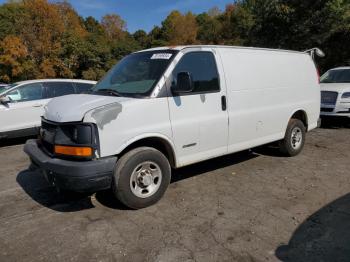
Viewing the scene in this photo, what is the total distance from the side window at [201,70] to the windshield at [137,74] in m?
0.19

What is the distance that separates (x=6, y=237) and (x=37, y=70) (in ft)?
120

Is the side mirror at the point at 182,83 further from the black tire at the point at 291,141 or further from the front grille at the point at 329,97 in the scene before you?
the front grille at the point at 329,97

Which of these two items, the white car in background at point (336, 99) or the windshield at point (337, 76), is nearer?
the white car in background at point (336, 99)

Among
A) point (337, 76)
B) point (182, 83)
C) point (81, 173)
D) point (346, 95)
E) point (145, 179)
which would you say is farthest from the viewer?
point (337, 76)

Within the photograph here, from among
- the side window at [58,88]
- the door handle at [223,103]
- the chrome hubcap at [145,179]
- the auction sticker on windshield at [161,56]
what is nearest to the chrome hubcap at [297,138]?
the door handle at [223,103]

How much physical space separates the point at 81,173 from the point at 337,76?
→ 9.57 metres

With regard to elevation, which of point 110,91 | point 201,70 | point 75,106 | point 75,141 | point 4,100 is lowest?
point 75,141

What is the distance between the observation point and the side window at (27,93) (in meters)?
8.61

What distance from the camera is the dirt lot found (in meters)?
3.47

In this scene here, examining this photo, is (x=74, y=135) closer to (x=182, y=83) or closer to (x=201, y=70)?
(x=182, y=83)

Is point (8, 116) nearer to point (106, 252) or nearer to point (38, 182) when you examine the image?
point (38, 182)

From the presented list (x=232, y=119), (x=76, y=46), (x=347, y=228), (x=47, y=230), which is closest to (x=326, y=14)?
(x=232, y=119)

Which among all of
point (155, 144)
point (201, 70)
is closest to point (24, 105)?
point (155, 144)

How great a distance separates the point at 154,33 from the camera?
69312mm
